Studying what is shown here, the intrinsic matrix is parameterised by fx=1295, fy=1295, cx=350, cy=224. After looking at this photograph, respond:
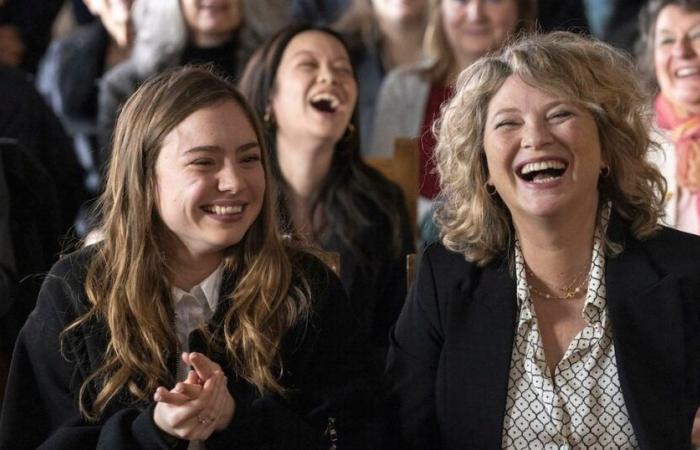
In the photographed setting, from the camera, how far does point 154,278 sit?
7.10 feet

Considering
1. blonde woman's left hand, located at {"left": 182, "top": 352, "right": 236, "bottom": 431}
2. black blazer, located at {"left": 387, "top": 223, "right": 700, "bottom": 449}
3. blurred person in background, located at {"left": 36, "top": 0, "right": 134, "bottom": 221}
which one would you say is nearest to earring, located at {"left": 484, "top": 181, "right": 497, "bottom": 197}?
black blazer, located at {"left": 387, "top": 223, "right": 700, "bottom": 449}

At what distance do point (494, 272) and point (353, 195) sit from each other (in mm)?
891

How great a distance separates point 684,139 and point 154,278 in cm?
152

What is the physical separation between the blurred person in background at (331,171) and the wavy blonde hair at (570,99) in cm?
63

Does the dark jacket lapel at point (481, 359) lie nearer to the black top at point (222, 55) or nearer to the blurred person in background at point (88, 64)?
the black top at point (222, 55)

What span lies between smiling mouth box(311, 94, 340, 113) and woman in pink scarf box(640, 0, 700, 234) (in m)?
0.80

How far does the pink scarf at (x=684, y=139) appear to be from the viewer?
121 inches

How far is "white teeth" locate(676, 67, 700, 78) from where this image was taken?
3.18 metres

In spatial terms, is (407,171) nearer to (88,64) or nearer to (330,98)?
(330,98)

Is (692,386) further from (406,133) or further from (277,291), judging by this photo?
(406,133)

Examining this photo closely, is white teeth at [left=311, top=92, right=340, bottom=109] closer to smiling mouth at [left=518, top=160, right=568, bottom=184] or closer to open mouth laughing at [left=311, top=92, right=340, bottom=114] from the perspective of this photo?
open mouth laughing at [left=311, top=92, right=340, bottom=114]

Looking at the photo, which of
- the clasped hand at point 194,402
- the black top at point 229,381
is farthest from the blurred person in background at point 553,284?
the clasped hand at point 194,402

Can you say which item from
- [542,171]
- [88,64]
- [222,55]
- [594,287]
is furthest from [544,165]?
[88,64]

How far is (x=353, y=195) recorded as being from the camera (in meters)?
3.10
